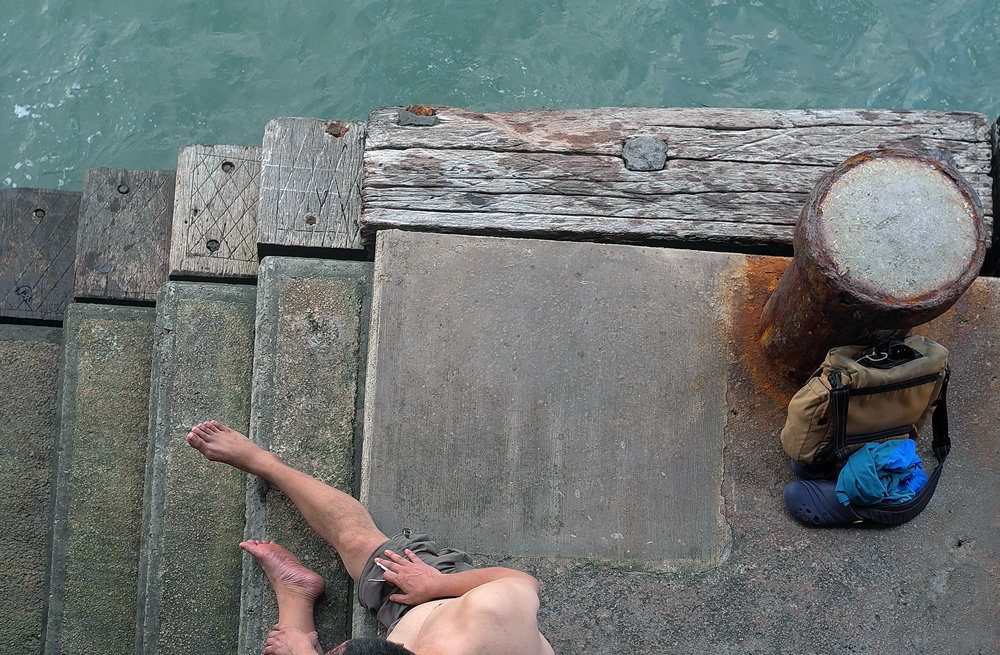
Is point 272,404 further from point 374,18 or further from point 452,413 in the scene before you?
point 374,18

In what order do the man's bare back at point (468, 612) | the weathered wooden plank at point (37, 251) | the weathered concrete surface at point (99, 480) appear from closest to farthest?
the man's bare back at point (468, 612)
the weathered concrete surface at point (99, 480)
the weathered wooden plank at point (37, 251)

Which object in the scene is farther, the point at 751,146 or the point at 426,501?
the point at 751,146

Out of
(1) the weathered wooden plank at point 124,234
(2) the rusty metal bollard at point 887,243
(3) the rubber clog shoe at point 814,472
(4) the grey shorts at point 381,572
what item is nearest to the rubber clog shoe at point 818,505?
(3) the rubber clog shoe at point 814,472

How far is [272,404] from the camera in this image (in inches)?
127

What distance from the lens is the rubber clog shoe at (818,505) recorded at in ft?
9.52

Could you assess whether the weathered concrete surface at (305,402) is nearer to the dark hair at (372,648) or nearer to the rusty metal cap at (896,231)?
the dark hair at (372,648)

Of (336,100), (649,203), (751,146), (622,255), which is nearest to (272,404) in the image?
(622,255)

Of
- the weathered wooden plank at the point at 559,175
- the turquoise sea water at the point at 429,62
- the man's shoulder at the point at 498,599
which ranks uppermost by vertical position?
the turquoise sea water at the point at 429,62

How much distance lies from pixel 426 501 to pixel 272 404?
73 cm

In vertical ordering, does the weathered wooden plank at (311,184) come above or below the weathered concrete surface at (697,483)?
above

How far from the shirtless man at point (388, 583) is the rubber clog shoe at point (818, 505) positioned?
38.7 inches

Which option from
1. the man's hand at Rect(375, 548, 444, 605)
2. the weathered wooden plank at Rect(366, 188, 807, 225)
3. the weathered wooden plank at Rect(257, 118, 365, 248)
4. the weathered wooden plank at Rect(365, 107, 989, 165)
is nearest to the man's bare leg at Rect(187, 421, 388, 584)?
the man's hand at Rect(375, 548, 444, 605)

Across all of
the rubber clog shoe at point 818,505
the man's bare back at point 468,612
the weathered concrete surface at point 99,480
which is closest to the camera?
the man's bare back at point 468,612

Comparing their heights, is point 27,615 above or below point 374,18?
below
